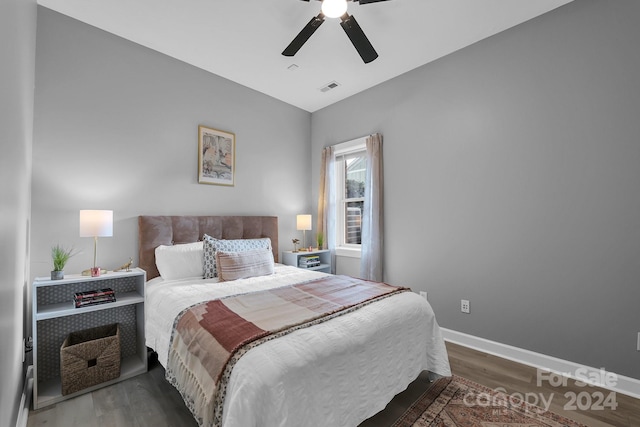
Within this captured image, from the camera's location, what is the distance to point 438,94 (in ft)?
9.75

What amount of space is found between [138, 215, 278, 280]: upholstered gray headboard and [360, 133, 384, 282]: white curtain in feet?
4.00

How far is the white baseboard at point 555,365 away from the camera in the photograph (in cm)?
197

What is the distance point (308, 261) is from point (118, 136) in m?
2.49

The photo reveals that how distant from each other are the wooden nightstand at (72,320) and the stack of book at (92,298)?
3 cm

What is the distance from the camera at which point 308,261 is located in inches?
147

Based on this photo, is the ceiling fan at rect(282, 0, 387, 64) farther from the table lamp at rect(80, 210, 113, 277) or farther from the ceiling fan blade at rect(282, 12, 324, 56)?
the table lamp at rect(80, 210, 113, 277)

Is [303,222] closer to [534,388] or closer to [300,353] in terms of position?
[300,353]

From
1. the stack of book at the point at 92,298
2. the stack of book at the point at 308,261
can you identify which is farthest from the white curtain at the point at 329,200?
the stack of book at the point at 92,298

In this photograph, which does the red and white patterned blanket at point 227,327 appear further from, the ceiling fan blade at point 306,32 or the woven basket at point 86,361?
the ceiling fan blade at point 306,32

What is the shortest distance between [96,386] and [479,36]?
4352 mm

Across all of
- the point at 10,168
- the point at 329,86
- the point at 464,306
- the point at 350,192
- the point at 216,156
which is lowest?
the point at 464,306

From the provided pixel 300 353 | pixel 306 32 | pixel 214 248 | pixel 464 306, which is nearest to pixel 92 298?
pixel 214 248

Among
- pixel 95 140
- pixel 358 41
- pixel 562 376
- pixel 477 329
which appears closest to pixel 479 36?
pixel 358 41

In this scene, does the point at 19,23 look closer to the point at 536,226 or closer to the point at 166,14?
the point at 166,14
